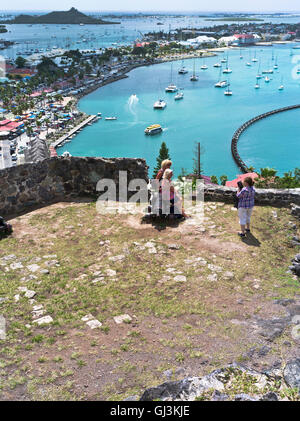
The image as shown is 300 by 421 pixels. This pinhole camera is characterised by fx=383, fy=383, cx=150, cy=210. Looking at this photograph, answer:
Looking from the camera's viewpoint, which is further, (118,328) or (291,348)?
(118,328)

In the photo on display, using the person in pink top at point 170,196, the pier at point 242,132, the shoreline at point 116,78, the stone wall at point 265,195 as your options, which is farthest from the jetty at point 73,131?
the person in pink top at point 170,196

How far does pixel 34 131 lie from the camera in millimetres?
73375

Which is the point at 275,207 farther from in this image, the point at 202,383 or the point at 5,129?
the point at 5,129

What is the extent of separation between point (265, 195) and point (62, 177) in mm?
4342

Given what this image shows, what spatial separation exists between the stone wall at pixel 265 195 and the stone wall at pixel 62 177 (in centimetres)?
152

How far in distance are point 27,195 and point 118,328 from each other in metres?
4.48

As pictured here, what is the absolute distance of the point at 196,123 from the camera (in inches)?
3103

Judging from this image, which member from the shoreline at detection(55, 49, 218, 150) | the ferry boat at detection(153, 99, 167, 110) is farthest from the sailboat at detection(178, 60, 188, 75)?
the ferry boat at detection(153, 99, 167, 110)

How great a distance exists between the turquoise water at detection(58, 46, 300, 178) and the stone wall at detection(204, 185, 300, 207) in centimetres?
4931

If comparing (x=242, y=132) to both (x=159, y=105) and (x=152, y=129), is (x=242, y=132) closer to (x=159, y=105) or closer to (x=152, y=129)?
(x=152, y=129)

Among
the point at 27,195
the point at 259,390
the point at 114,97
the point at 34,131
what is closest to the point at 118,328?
the point at 259,390

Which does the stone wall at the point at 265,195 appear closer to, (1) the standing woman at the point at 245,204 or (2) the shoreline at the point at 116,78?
(1) the standing woman at the point at 245,204

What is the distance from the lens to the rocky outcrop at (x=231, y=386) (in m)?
3.02

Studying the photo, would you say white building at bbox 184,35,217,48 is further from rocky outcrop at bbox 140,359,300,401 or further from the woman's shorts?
rocky outcrop at bbox 140,359,300,401
